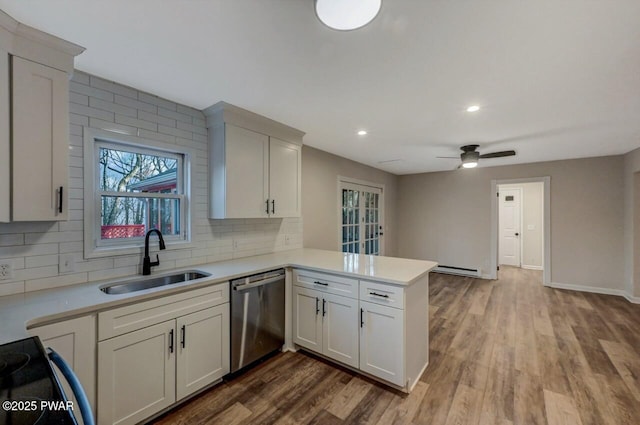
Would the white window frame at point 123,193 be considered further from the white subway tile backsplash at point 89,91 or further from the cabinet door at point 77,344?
the cabinet door at point 77,344

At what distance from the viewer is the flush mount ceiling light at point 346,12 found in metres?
1.25

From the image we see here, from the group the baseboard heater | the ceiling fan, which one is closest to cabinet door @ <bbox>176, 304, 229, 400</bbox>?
the ceiling fan

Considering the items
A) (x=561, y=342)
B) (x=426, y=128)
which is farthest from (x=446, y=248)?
(x=426, y=128)

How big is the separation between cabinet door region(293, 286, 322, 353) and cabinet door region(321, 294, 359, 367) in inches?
2.4

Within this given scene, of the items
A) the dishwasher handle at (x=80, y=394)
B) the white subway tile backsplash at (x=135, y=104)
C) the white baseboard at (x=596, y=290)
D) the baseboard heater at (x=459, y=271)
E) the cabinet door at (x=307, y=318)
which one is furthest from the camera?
the baseboard heater at (x=459, y=271)

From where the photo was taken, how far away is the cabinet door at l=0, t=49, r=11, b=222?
141 centimetres

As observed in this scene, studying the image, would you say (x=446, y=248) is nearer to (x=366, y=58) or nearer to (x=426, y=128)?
(x=426, y=128)

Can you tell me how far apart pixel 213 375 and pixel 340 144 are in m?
3.05

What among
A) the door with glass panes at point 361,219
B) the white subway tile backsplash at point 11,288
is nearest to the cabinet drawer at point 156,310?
the white subway tile backsplash at point 11,288

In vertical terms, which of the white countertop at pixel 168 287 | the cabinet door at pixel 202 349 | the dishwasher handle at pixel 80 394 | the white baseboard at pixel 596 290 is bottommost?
the white baseboard at pixel 596 290

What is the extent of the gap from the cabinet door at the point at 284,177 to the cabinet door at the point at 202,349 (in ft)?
4.18

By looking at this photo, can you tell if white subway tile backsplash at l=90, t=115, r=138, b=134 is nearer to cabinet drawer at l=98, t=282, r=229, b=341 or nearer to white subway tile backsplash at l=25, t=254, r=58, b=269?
white subway tile backsplash at l=25, t=254, r=58, b=269

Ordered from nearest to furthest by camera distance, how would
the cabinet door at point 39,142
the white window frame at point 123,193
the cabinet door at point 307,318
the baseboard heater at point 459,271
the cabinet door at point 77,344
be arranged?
the cabinet door at point 77,344, the cabinet door at point 39,142, the white window frame at point 123,193, the cabinet door at point 307,318, the baseboard heater at point 459,271

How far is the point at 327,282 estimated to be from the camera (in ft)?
7.93
